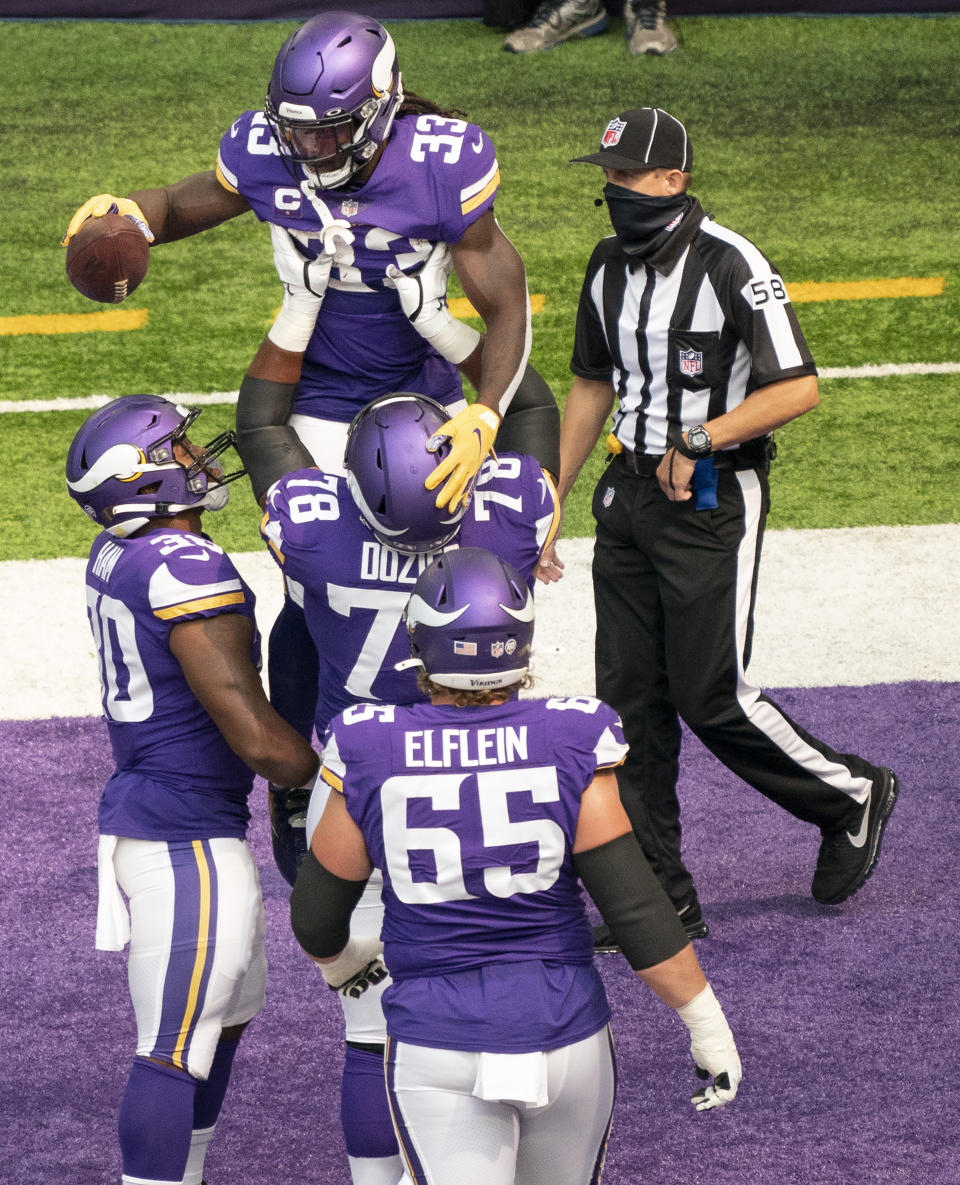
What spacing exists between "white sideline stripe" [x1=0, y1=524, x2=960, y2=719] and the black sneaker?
134cm

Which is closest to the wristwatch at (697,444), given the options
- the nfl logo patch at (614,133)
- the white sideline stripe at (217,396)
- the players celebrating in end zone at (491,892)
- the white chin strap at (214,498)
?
the nfl logo patch at (614,133)

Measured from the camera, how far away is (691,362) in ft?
15.8

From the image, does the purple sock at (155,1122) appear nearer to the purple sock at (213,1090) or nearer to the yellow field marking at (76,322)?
the purple sock at (213,1090)

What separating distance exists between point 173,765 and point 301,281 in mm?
1318

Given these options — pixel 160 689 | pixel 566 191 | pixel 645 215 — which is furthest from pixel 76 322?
pixel 160 689

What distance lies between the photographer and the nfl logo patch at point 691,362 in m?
4.79

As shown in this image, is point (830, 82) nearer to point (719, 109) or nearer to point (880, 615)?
point (719, 109)

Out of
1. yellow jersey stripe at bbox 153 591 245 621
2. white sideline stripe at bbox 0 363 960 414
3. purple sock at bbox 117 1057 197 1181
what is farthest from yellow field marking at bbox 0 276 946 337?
purple sock at bbox 117 1057 197 1181

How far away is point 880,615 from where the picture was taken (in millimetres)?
6906

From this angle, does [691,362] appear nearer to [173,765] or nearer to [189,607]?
[189,607]

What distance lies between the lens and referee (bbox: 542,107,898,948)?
4723mm

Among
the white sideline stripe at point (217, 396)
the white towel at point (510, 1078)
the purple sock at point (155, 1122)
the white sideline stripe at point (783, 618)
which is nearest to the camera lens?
the white towel at point (510, 1078)

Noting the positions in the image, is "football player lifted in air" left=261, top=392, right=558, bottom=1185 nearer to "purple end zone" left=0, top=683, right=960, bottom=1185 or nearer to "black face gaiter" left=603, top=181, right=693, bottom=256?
"purple end zone" left=0, top=683, right=960, bottom=1185

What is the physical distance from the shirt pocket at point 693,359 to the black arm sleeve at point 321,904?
2098mm
